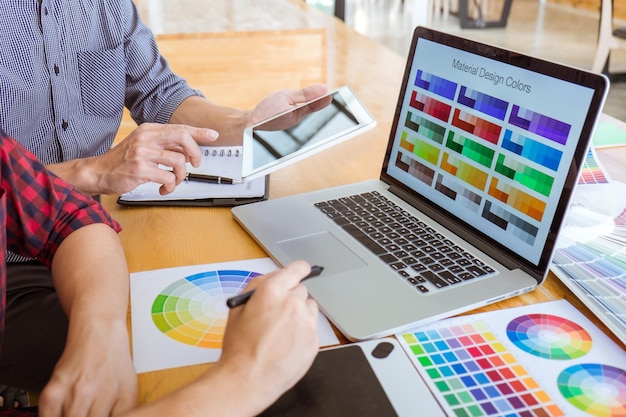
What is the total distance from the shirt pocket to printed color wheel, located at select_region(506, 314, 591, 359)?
945mm

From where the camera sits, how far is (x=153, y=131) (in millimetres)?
1005

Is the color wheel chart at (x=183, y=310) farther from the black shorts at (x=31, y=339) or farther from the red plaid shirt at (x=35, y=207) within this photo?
the black shorts at (x=31, y=339)

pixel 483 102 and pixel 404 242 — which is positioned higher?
pixel 483 102

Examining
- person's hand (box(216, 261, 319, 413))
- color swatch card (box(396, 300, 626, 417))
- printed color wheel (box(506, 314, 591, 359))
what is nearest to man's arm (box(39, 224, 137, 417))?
person's hand (box(216, 261, 319, 413))

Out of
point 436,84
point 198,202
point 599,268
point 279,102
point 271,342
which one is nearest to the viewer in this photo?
point 271,342

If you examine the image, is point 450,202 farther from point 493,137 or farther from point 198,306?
point 198,306

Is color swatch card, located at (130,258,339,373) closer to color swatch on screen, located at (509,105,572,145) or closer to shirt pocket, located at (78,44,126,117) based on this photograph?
color swatch on screen, located at (509,105,572,145)

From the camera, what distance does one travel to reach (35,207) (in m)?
0.83

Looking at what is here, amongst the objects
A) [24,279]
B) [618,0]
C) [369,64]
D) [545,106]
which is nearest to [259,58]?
[369,64]

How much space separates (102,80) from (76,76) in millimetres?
56

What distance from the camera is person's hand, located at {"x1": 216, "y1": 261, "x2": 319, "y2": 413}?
→ 557 millimetres

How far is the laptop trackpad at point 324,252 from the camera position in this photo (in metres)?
0.82

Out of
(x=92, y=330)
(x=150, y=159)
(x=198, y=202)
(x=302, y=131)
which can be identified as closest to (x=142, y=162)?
(x=150, y=159)

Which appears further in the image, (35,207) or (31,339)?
(31,339)
